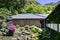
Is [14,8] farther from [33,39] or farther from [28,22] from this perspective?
[33,39]

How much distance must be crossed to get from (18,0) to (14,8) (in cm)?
397

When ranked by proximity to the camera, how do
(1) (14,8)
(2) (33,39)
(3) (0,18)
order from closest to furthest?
(2) (33,39), (3) (0,18), (1) (14,8)

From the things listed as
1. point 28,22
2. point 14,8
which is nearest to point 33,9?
point 14,8

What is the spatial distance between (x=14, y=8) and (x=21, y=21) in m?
13.0

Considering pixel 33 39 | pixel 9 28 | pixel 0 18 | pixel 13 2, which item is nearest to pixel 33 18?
pixel 0 18

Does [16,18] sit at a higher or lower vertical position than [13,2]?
lower

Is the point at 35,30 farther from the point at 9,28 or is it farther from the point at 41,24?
the point at 41,24

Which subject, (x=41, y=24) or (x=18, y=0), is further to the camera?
(x=18, y=0)

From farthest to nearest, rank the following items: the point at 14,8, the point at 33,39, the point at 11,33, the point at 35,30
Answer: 1. the point at 14,8
2. the point at 35,30
3. the point at 11,33
4. the point at 33,39

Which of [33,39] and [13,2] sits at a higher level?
[13,2]

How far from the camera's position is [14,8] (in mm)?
46781

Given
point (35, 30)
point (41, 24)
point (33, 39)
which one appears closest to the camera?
point (33, 39)

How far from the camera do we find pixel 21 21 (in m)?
34.4

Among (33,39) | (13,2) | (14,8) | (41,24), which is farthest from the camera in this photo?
(14,8)
